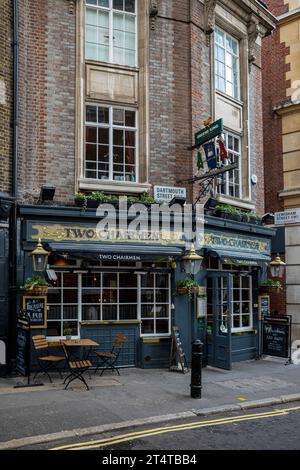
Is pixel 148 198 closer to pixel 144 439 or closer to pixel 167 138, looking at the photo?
pixel 167 138

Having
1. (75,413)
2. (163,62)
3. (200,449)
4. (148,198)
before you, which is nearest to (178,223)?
(148,198)

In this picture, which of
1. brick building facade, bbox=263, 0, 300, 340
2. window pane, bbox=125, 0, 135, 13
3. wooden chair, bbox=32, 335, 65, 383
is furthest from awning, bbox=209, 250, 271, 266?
window pane, bbox=125, 0, 135, 13

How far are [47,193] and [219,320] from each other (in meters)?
5.72

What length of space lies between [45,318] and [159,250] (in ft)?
10.6

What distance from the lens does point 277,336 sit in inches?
579

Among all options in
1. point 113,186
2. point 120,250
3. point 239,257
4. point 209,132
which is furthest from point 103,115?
point 239,257

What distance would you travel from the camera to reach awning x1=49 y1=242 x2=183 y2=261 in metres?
11.9

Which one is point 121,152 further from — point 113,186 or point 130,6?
point 130,6

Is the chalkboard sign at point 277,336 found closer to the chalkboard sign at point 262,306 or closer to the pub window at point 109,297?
the chalkboard sign at point 262,306

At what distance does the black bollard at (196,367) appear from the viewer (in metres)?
9.65

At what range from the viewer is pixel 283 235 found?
1872 cm

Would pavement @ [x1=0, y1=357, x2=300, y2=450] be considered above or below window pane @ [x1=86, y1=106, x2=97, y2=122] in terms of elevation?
below

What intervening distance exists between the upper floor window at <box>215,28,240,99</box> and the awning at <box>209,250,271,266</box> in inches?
210

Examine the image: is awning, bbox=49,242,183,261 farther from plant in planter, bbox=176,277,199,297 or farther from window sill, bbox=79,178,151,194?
window sill, bbox=79,178,151,194
